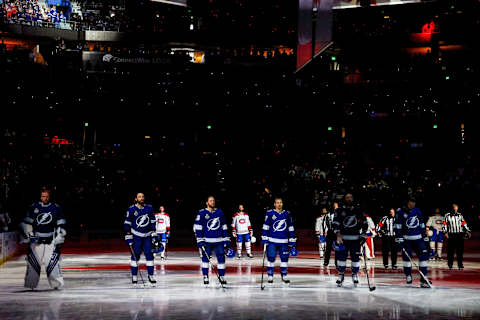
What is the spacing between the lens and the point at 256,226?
1516 inches

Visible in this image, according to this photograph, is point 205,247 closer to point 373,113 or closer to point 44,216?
point 44,216

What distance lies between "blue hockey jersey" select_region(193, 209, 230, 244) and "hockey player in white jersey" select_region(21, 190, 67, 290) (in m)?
2.93

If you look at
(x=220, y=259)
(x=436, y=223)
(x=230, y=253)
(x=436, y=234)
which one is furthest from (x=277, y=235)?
(x=436, y=234)

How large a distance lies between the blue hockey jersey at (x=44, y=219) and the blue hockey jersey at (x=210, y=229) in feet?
9.70

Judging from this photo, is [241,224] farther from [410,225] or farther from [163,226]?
[410,225]

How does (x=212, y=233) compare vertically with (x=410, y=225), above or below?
below

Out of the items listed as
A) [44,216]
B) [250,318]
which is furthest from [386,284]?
[44,216]

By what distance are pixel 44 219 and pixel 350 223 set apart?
6744 millimetres

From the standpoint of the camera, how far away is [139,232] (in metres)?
15.1

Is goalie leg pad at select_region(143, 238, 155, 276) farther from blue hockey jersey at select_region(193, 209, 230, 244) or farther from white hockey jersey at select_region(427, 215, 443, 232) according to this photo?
white hockey jersey at select_region(427, 215, 443, 232)

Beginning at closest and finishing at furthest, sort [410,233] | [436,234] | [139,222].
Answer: [139,222] < [410,233] < [436,234]

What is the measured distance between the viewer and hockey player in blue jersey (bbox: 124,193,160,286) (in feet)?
49.6

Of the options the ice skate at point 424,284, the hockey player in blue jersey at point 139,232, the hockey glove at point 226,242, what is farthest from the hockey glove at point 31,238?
the ice skate at point 424,284

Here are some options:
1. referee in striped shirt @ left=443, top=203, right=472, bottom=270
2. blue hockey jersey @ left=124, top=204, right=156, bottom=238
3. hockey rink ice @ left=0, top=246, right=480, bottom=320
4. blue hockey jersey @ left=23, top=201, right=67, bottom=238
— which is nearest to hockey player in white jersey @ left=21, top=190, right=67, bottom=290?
blue hockey jersey @ left=23, top=201, right=67, bottom=238
